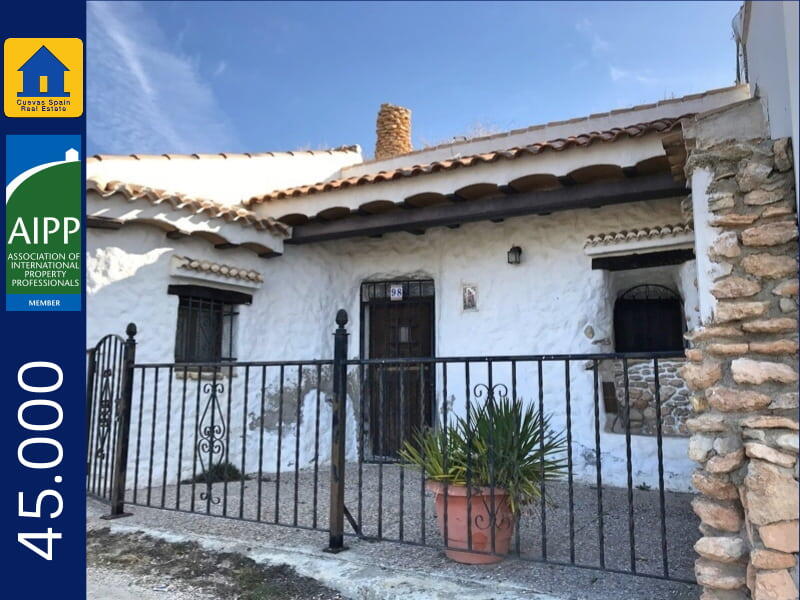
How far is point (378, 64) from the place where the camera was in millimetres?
6648

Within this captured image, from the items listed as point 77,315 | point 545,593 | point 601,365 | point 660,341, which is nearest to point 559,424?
point 601,365

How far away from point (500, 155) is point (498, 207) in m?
0.54

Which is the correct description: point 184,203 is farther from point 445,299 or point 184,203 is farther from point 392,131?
point 392,131

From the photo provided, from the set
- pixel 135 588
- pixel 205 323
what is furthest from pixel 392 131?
pixel 135 588

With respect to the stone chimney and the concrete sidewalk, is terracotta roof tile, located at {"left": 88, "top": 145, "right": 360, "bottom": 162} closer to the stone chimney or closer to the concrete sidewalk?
the stone chimney

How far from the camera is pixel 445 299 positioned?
647cm

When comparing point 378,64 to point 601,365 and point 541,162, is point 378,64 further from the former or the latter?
point 601,365

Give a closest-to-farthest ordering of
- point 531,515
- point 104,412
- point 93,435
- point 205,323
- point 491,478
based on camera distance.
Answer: point 491,478, point 531,515, point 104,412, point 93,435, point 205,323

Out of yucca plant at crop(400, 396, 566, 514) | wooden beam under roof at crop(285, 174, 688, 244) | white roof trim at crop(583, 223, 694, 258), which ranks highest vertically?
wooden beam under roof at crop(285, 174, 688, 244)

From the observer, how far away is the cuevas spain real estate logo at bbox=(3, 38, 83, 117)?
9.78ft

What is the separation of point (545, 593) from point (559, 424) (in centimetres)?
318

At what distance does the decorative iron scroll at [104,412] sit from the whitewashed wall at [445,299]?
833mm

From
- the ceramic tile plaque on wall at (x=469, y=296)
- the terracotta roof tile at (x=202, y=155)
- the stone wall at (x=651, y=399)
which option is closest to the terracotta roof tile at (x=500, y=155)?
the terracotta roof tile at (x=202, y=155)

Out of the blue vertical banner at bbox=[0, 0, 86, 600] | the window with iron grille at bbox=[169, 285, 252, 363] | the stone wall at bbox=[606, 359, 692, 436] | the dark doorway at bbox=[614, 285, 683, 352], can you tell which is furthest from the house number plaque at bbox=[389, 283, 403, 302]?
the blue vertical banner at bbox=[0, 0, 86, 600]
